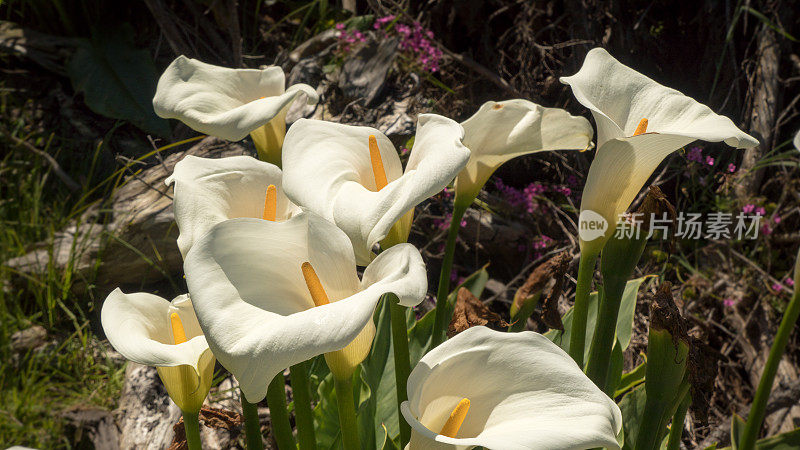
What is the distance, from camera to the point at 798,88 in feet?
7.61

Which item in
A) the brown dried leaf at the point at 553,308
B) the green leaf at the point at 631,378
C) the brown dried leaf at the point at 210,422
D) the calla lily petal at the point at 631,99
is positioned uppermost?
the calla lily petal at the point at 631,99

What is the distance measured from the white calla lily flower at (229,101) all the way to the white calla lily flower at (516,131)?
0.25 m

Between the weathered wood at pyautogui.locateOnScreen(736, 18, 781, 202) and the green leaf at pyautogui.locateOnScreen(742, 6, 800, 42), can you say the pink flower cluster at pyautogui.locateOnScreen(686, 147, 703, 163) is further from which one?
the green leaf at pyautogui.locateOnScreen(742, 6, 800, 42)

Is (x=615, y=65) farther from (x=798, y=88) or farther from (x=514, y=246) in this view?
(x=798, y=88)

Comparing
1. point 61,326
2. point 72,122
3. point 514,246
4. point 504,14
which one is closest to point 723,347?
point 514,246

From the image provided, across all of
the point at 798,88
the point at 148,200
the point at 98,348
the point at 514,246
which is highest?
the point at 798,88

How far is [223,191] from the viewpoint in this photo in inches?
31.7

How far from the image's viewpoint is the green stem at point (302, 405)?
2.64ft

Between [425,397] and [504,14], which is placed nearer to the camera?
[425,397]

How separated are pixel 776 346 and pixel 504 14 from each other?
2.13 metres

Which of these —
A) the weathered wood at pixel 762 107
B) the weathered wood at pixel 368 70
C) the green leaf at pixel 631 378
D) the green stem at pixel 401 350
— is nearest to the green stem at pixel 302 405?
the green stem at pixel 401 350

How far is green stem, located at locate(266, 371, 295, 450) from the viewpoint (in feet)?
2.61

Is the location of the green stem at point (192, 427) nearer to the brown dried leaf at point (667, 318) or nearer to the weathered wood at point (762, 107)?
the brown dried leaf at point (667, 318)

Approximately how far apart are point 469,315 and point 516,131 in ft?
1.04
